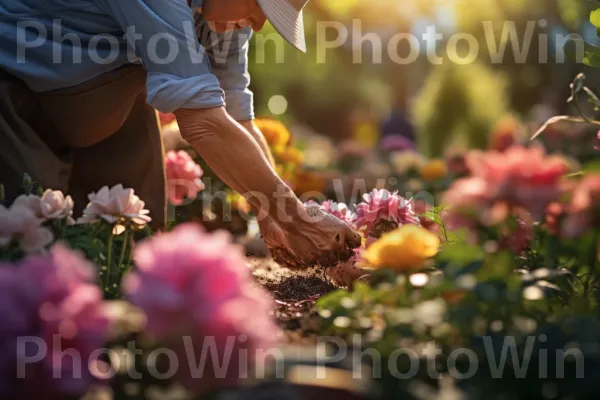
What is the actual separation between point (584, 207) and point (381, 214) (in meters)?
1.24

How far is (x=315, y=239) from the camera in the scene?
7.73 ft

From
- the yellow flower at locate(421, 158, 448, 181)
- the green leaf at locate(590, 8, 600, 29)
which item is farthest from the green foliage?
the green leaf at locate(590, 8, 600, 29)

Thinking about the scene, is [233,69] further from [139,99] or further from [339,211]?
[339,211]

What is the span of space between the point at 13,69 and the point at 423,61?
64.7ft

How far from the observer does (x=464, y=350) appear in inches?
58.5

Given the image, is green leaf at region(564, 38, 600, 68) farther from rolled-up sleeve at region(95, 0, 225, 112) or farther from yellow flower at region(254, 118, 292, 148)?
yellow flower at region(254, 118, 292, 148)

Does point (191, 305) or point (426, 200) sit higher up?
point (426, 200)

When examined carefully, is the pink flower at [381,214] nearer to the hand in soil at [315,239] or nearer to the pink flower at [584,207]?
the hand in soil at [315,239]

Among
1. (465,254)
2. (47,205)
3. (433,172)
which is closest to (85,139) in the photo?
(47,205)

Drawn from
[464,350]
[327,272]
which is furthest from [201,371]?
[327,272]

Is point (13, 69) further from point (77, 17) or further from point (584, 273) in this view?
point (584, 273)

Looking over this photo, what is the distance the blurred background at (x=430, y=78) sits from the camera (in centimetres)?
988

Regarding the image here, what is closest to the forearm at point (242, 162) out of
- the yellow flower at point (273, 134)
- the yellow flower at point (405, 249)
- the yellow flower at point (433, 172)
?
the yellow flower at point (405, 249)

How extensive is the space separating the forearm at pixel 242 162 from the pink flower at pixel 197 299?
40.5 inches
